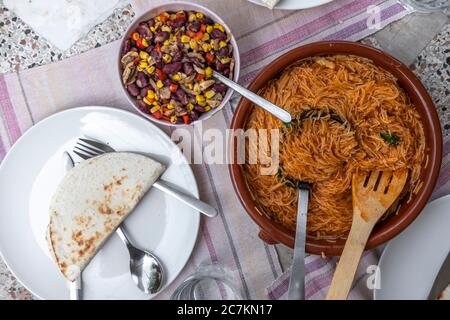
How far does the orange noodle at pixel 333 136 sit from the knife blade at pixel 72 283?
1.65 feet

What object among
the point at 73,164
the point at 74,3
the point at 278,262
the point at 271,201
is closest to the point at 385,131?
the point at 271,201

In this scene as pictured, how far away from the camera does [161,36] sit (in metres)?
1.36

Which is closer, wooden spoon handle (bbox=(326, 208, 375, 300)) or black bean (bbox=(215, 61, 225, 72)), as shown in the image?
wooden spoon handle (bbox=(326, 208, 375, 300))

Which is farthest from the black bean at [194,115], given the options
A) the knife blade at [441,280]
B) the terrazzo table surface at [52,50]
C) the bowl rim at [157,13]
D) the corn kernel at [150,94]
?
the knife blade at [441,280]

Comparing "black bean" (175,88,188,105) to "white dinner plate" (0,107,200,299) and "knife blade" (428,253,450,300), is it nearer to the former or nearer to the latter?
"white dinner plate" (0,107,200,299)

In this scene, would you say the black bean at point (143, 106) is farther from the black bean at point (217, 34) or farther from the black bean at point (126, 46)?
the black bean at point (217, 34)

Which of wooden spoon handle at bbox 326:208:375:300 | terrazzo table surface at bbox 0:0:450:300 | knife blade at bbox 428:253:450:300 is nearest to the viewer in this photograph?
wooden spoon handle at bbox 326:208:375:300

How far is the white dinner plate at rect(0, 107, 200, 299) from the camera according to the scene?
1.44 meters

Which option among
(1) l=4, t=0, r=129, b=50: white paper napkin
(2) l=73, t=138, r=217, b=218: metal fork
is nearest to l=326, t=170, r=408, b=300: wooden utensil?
(2) l=73, t=138, r=217, b=218: metal fork

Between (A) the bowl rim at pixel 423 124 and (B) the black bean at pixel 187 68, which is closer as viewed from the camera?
(A) the bowl rim at pixel 423 124

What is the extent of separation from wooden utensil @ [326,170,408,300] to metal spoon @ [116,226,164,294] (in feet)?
1.56

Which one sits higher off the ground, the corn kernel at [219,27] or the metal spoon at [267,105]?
the corn kernel at [219,27]

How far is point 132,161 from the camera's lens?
1417 millimetres

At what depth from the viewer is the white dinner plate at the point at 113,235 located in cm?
144
